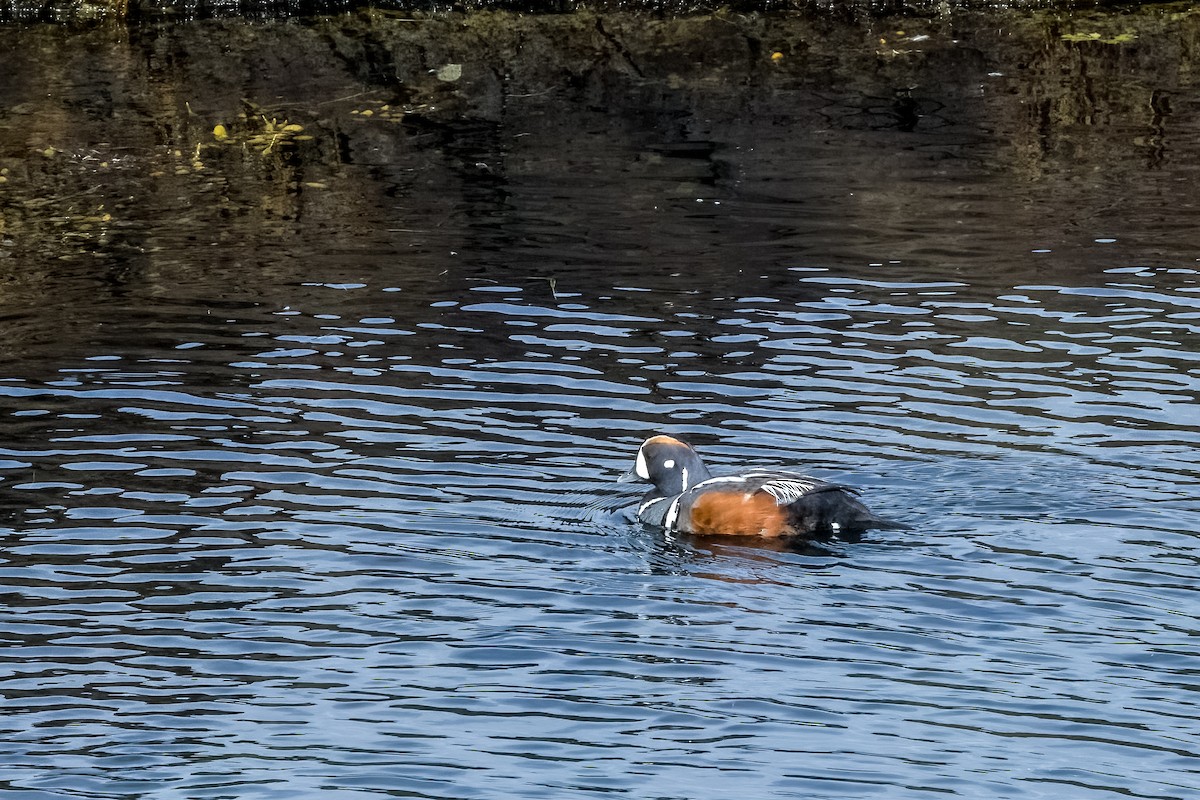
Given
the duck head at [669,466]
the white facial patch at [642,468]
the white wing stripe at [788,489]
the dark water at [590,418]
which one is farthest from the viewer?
the white facial patch at [642,468]

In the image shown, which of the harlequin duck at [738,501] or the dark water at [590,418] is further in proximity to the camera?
the harlequin duck at [738,501]

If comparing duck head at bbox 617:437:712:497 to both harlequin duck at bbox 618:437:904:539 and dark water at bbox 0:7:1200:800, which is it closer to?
harlequin duck at bbox 618:437:904:539

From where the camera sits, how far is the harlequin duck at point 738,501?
35.6 ft

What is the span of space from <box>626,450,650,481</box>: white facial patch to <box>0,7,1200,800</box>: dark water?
1.05ft

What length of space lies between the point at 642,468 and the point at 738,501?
0.86 meters

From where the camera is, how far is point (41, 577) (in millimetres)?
10477

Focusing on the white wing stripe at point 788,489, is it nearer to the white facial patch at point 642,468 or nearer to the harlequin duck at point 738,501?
the harlequin duck at point 738,501

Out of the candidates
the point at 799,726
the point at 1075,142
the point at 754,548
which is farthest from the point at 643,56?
the point at 799,726

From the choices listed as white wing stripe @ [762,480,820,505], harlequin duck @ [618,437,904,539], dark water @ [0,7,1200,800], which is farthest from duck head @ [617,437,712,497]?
white wing stripe @ [762,480,820,505]

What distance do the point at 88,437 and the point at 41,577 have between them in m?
2.66

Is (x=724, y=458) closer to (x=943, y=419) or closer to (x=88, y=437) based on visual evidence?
(x=943, y=419)

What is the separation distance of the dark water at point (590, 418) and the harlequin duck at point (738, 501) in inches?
8.5

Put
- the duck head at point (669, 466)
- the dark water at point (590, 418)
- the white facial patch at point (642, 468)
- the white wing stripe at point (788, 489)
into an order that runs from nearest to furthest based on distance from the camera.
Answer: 1. the dark water at point (590, 418)
2. the white wing stripe at point (788, 489)
3. the duck head at point (669, 466)
4. the white facial patch at point (642, 468)

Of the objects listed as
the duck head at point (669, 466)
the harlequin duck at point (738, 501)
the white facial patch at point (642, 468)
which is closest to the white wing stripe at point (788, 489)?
the harlequin duck at point (738, 501)
